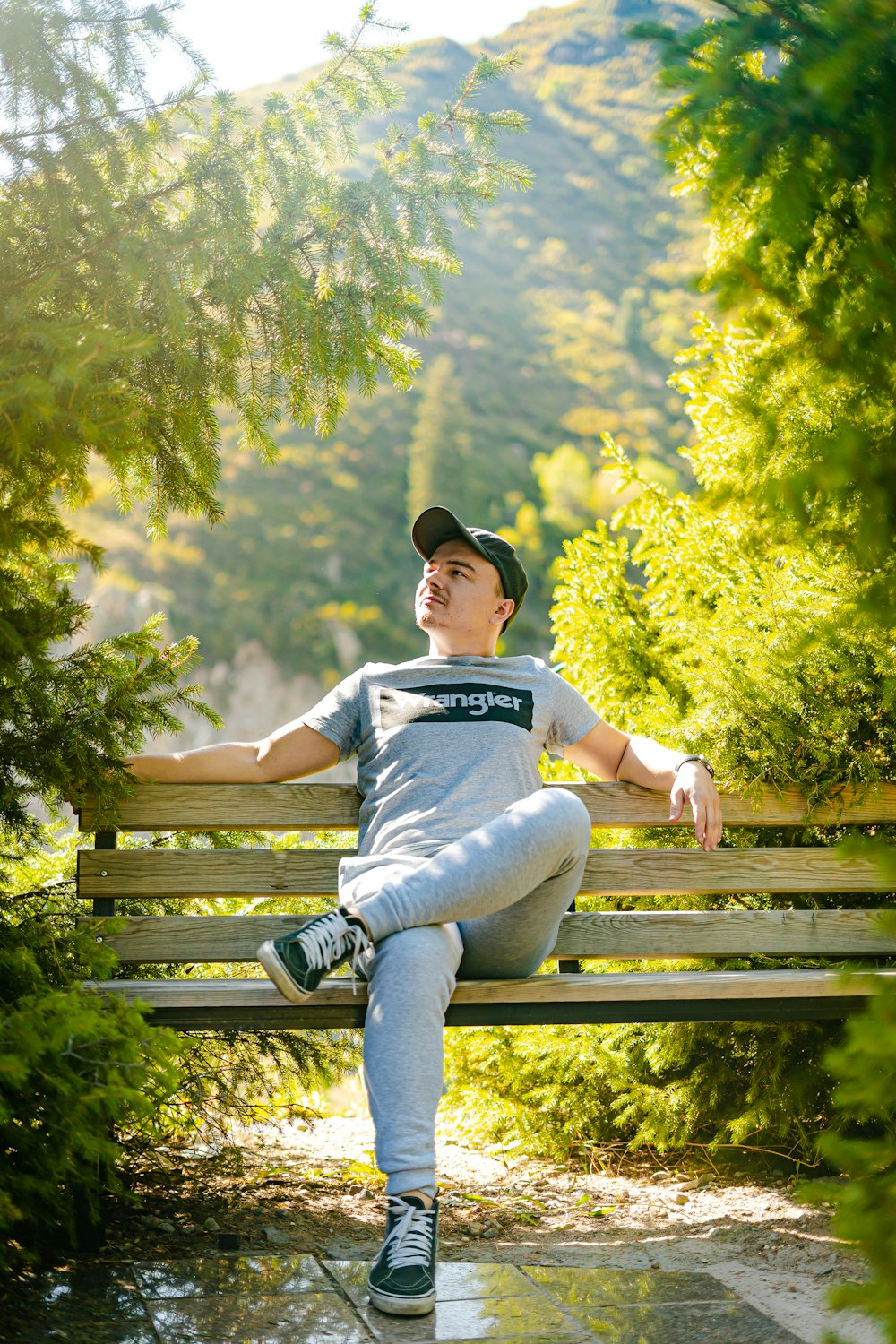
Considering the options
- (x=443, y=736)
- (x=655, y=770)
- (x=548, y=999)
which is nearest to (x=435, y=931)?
(x=548, y=999)

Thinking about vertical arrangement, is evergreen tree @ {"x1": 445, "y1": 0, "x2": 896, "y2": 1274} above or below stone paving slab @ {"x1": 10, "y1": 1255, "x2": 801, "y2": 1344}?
above

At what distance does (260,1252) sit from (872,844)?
174cm

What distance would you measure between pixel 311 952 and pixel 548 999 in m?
0.56

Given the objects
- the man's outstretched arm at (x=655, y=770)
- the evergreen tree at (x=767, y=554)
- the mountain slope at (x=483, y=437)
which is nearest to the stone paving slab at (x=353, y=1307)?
the evergreen tree at (x=767, y=554)

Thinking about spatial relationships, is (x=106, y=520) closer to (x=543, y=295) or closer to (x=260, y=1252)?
(x=543, y=295)

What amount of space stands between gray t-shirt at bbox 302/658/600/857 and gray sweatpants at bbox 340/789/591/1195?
19cm

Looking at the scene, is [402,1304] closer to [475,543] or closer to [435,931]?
[435,931]

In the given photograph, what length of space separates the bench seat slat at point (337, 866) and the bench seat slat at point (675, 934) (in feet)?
0.23

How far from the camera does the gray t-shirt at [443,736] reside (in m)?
2.63

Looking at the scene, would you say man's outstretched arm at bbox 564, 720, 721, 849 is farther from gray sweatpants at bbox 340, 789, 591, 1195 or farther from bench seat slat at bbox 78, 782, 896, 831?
gray sweatpants at bbox 340, 789, 591, 1195

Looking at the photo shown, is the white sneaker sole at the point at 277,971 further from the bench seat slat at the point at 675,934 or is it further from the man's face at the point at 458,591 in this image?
the man's face at the point at 458,591

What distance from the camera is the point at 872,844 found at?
1.12 meters

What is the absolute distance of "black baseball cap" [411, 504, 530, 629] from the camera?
9.71 feet

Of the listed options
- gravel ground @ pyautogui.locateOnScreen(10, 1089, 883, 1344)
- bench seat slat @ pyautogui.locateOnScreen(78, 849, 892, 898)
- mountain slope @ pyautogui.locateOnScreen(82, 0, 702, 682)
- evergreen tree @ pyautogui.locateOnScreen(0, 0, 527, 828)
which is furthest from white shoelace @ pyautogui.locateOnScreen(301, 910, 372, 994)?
mountain slope @ pyautogui.locateOnScreen(82, 0, 702, 682)
